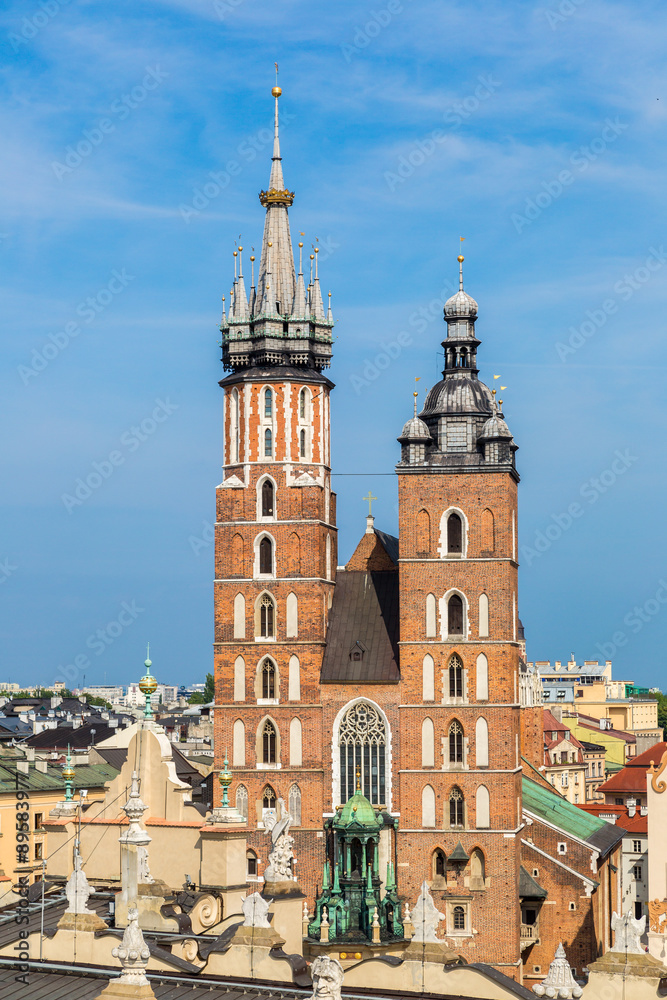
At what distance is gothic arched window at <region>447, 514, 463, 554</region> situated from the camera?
70250 millimetres

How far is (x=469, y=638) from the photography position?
A: 69562mm

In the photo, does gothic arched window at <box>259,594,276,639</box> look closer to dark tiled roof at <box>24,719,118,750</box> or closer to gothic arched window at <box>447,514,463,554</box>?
gothic arched window at <box>447,514,463,554</box>

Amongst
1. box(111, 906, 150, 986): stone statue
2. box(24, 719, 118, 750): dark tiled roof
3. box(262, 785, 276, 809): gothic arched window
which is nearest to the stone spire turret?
box(262, 785, 276, 809): gothic arched window

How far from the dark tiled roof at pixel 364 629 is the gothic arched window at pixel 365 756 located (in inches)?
61.1

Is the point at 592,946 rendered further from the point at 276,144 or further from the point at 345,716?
the point at 276,144

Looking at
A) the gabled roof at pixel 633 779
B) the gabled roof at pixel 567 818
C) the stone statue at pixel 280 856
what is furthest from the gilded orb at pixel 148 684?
the gabled roof at pixel 633 779

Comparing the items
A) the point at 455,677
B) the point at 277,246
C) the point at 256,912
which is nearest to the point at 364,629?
the point at 455,677

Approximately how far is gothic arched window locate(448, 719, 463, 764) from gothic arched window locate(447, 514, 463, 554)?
23.3 feet

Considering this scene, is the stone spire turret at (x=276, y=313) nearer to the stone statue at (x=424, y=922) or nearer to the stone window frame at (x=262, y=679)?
the stone window frame at (x=262, y=679)

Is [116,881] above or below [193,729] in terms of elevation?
below

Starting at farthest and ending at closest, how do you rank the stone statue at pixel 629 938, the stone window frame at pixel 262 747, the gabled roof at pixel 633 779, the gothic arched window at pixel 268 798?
the gabled roof at pixel 633 779 → the stone window frame at pixel 262 747 → the gothic arched window at pixel 268 798 → the stone statue at pixel 629 938

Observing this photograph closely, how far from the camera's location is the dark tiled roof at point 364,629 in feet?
232

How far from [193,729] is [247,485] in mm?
104042

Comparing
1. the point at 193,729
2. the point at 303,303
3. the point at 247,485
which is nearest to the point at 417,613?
the point at 247,485
